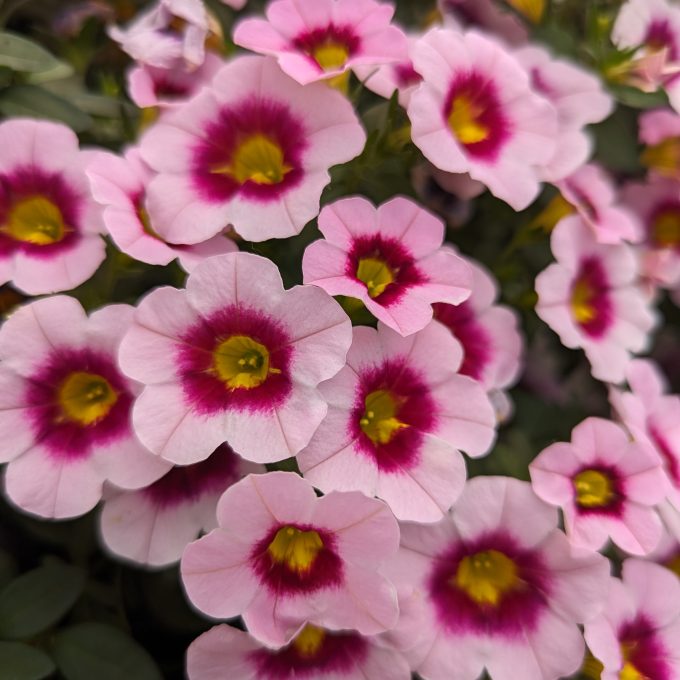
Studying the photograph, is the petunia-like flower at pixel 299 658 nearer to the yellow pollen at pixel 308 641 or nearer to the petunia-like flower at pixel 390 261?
the yellow pollen at pixel 308 641

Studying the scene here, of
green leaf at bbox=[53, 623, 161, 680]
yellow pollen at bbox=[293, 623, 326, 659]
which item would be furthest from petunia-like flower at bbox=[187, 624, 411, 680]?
green leaf at bbox=[53, 623, 161, 680]

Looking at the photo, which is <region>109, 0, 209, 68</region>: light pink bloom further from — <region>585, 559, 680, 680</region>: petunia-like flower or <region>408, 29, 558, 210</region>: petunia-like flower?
<region>585, 559, 680, 680</region>: petunia-like flower

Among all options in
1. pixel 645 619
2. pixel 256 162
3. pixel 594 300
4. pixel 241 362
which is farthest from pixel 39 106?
pixel 645 619

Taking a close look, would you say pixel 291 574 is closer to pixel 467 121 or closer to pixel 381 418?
pixel 381 418

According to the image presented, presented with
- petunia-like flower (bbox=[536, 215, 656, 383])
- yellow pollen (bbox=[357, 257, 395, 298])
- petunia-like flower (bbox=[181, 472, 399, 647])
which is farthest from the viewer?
petunia-like flower (bbox=[536, 215, 656, 383])

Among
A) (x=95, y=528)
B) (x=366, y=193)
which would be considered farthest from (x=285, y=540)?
(x=366, y=193)

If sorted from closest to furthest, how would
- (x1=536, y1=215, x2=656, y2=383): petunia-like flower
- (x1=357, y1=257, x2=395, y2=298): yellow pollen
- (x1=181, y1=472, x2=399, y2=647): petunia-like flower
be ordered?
1. (x1=181, y1=472, x2=399, y2=647): petunia-like flower
2. (x1=357, y1=257, x2=395, y2=298): yellow pollen
3. (x1=536, y1=215, x2=656, y2=383): petunia-like flower
